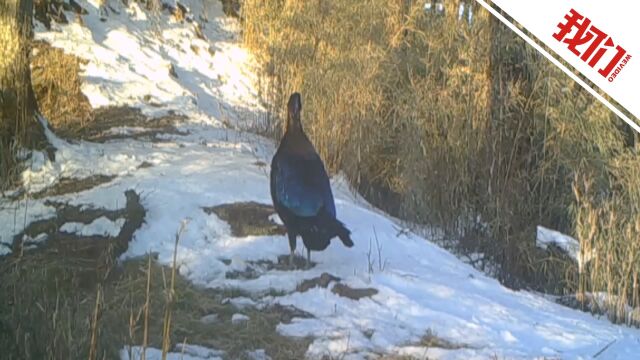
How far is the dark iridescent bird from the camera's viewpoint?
19.5 feet

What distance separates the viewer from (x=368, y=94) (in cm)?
994

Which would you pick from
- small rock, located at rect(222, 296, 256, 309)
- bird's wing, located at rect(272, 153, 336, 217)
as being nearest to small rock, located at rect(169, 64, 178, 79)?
bird's wing, located at rect(272, 153, 336, 217)

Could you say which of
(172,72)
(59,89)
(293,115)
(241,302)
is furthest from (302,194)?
(172,72)

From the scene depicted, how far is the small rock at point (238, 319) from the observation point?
16.5ft

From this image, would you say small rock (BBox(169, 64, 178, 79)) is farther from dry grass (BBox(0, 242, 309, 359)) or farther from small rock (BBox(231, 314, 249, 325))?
small rock (BBox(231, 314, 249, 325))

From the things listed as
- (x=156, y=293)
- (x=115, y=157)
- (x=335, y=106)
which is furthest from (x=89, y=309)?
(x=335, y=106)

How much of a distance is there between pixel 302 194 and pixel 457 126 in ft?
12.3

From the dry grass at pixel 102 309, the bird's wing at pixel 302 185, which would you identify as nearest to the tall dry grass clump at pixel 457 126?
the bird's wing at pixel 302 185

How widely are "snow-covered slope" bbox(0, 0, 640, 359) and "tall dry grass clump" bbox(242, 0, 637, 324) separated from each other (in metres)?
0.85

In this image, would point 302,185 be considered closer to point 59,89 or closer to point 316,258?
point 316,258

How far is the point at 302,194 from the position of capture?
19.6 feet

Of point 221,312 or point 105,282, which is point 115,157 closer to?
point 105,282

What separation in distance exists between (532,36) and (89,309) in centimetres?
555

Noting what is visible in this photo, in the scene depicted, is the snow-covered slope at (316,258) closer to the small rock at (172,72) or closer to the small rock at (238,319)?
the small rock at (238,319)
